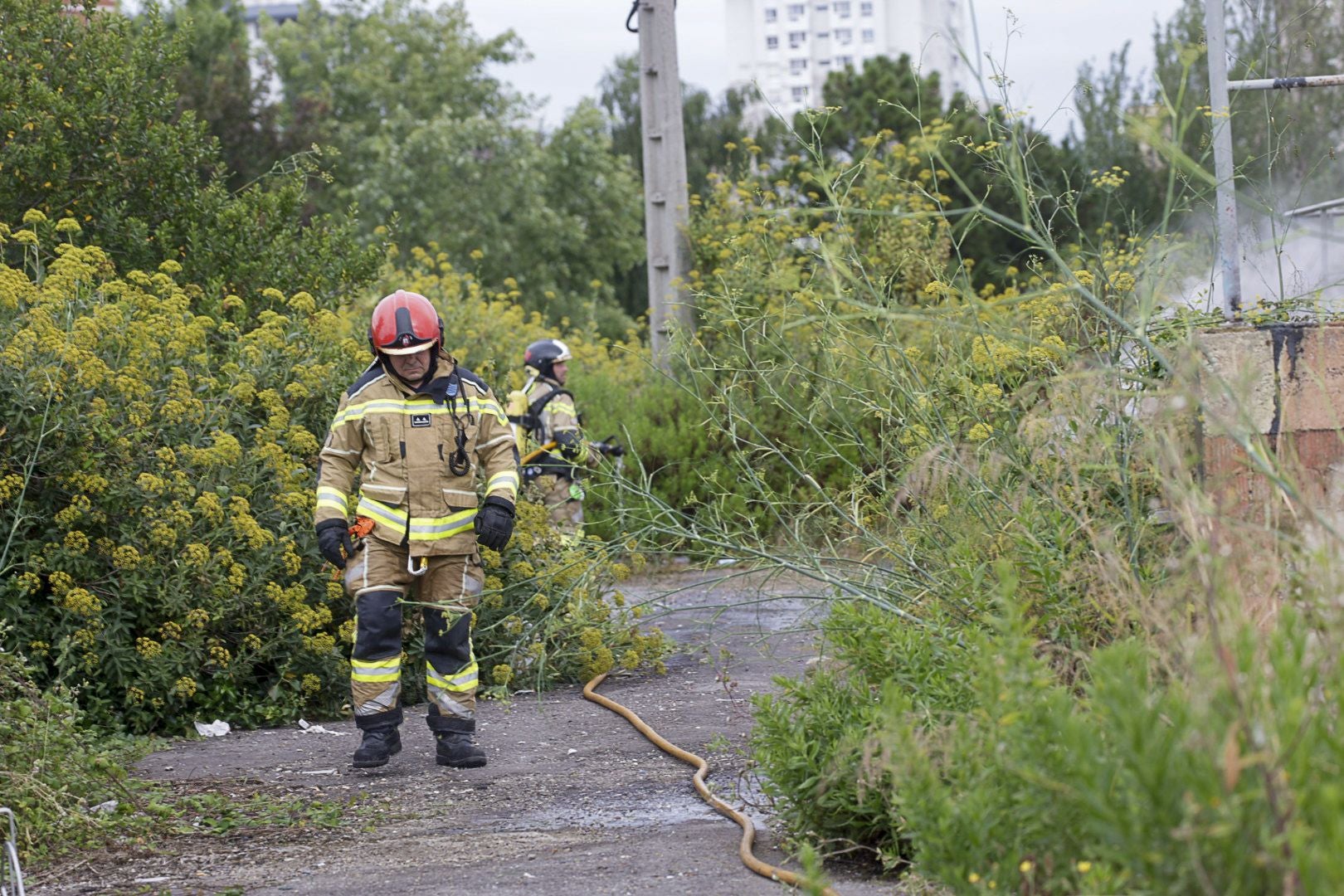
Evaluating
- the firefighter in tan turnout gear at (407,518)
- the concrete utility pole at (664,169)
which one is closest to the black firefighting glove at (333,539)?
the firefighter in tan turnout gear at (407,518)

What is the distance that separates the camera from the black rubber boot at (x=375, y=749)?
20.0 ft

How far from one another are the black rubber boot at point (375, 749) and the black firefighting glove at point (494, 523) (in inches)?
32.3

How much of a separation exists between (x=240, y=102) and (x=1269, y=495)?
24.6 m

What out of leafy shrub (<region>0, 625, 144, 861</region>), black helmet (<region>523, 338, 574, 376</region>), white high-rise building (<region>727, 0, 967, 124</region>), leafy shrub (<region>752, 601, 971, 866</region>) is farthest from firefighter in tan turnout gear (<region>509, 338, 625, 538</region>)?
white high-rise building (<region>727, 0, 967, 124</region>)

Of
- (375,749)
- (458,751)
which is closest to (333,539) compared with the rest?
(375,749)

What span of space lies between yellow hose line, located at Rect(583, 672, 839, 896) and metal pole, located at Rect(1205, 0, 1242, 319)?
237cm

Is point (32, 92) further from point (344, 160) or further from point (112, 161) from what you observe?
point (344, 160)

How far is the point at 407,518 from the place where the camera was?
20.4ft

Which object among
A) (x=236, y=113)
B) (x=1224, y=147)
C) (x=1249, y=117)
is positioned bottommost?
(x=1224, y=147)

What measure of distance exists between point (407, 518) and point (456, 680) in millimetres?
661

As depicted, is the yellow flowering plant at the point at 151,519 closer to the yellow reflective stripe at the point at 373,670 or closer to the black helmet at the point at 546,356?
the yellow reflective stripe at the point at 373,670

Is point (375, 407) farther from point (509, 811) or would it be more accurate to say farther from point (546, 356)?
point (546, 356)

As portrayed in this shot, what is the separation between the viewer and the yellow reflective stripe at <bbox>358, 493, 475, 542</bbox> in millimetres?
6207

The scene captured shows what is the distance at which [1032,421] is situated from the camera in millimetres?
4320
